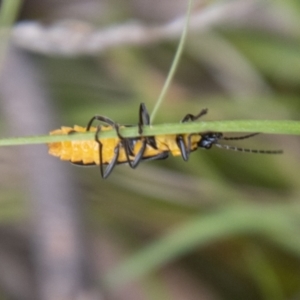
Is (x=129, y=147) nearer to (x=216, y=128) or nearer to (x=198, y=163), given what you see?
(x=216, y=128)

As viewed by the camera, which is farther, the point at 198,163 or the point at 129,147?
the point at 198,163

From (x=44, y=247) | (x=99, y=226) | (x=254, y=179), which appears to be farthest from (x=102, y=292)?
(x=254, y=179)

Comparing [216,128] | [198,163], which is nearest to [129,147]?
[216,128]

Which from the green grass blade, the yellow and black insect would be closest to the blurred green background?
the yellow and black insect

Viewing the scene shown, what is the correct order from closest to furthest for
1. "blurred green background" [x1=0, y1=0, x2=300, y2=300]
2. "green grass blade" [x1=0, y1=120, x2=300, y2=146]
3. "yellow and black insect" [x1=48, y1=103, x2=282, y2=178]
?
"green grass blade" [x1=0, y1=120, x2=300, y2=146] → "yellow and black insect" [x1=48, y1=103, x2=282, y2=178] → "blurred green background" [x1=0, y1=0, x2=300, y2=300]

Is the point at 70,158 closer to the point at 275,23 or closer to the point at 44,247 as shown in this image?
the point at 44,247

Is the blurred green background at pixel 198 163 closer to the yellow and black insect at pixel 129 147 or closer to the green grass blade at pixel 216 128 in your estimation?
the yellow and black insect at pixel 129 147

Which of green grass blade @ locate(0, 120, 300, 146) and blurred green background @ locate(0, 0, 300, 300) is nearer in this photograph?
green grass blade @ locate(0, 120, 300, 146)

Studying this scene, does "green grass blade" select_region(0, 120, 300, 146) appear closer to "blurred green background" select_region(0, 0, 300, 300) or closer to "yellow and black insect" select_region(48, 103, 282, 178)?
"yellow and black insect" select_region(48, 103, 282, 178)
